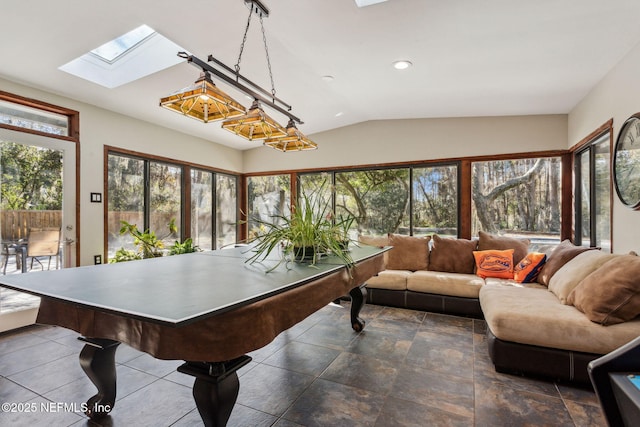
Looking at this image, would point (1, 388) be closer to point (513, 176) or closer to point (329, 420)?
point (329, 420)

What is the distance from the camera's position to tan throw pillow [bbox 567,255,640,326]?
2.02m

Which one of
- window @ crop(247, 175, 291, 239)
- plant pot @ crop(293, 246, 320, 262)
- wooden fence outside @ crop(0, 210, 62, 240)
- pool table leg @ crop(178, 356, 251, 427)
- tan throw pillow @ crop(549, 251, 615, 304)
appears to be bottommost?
pool table leg @ crop(178, 356, 251, 427)

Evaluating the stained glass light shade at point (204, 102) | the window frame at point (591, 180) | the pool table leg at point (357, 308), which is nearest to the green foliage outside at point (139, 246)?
the stained glass light shade at point (204, 102)

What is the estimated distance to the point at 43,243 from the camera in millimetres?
3389

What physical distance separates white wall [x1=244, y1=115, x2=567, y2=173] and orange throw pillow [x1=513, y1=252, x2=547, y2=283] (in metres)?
1.64

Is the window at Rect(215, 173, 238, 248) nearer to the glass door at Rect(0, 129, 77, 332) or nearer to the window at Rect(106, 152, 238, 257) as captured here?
the window at Rect(106, 152, 238, 257)

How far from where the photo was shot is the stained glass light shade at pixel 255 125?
2.28m

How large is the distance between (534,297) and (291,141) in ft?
8.42

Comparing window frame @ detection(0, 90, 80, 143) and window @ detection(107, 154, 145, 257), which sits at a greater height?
window frame @ detection(0, 90, 80, 143)

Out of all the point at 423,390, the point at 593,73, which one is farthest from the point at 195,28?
the point at 593,73

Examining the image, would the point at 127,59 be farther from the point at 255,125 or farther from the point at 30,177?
the point at 255,125

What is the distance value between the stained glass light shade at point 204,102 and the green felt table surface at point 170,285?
103cm

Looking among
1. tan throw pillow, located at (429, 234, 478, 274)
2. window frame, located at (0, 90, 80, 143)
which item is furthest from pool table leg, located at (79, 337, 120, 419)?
tan throw pillow, located at (429, 234, 478, 274)

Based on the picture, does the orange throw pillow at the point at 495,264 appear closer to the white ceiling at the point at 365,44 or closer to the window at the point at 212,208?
the white ceiling at the point at 365,44
